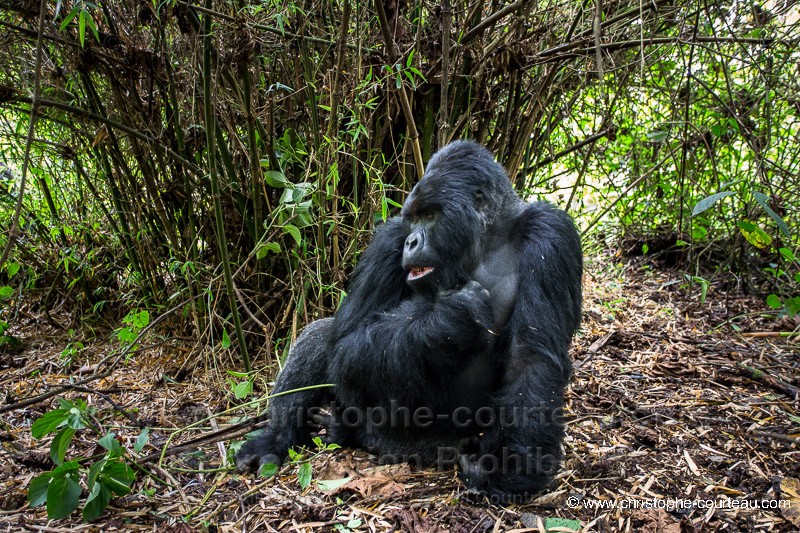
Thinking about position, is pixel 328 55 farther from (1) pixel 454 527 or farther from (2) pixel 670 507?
(2) pixel 670 507

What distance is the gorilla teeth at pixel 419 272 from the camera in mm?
3176

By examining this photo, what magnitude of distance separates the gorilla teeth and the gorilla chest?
310 millimetres

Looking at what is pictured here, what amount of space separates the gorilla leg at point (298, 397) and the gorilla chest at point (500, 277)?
957mm

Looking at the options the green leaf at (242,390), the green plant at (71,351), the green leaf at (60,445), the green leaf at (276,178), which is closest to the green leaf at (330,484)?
the green leaf at (242,390)

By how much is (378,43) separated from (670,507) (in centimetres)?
333

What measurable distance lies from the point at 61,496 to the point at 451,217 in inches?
85.6

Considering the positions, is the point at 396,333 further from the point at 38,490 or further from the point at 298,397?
the point at 38,490

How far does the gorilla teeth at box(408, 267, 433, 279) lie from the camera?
10.4 ft

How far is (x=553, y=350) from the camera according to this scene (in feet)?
9.80

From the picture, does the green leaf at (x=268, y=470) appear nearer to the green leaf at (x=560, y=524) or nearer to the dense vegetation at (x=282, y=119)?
the dense vegetation at (x=282, y=119)

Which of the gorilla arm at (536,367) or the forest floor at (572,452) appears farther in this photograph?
the gorilla arm at (536,367)

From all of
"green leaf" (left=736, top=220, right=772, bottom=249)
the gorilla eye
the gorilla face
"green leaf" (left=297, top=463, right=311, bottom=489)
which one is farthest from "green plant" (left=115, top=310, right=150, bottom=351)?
"green leaf" (left=736, top=220, right=772, bottom=249)

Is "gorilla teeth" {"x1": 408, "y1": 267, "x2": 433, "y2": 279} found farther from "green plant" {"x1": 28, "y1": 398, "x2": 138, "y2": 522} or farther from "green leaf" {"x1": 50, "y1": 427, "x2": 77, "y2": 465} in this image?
"green leaf" {"x1": 50, "y1": 427, "x2": 77, "y2": 465}

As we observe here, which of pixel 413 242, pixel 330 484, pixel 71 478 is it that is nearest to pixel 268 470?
pixel 330 484
